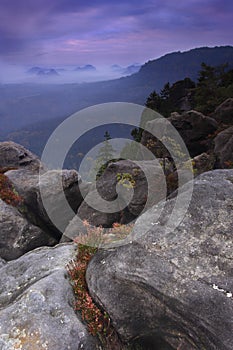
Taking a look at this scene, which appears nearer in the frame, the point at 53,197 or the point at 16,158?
the point at 53,197

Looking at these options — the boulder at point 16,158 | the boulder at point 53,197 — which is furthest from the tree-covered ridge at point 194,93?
the boulder at point 53,197

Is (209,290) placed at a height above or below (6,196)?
above

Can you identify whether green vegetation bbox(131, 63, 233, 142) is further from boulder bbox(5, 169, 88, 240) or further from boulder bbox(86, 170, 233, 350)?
boulder bbox(86, 170, 233, 350)

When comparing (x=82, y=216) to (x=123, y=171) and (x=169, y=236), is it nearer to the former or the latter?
(x=123, y=171)

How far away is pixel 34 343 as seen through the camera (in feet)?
24.7

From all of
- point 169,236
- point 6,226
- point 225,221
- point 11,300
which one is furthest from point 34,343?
point 6,226

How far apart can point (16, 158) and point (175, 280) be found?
25.5 meters

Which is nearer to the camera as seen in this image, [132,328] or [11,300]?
[132,328]

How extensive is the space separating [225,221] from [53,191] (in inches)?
489

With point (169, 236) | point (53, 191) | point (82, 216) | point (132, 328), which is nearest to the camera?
point (132, 328)

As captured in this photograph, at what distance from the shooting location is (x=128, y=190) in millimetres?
16062

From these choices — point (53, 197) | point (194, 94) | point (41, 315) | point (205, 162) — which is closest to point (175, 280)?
point (41, 315)

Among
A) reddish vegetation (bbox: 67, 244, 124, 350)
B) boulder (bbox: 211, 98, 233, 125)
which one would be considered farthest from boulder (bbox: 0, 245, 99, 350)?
boulder (bbox: 211, 98, 233, 125)

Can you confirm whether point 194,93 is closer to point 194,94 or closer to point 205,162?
point 194,94
